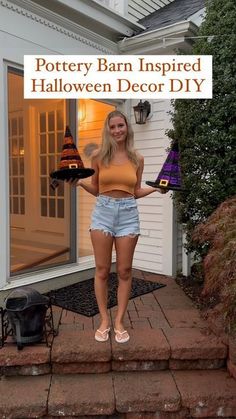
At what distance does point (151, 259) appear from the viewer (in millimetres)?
4758

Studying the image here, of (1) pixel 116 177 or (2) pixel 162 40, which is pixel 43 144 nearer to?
(2) pixel 162 40

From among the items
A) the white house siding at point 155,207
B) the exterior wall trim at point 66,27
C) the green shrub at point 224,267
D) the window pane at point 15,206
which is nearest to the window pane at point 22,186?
the window pane at point 15,206

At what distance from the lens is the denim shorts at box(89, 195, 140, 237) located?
249cm

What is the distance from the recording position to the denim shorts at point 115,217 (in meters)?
2.49

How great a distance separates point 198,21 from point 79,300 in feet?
11.7

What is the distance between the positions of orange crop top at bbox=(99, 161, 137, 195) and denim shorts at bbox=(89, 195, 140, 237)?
8 centimetres

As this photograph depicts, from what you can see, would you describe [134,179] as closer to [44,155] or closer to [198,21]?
[44,155]

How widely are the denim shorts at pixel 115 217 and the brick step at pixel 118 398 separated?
974 mm

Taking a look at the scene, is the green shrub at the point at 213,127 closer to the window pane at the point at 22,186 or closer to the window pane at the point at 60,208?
the window pane at the point at 60,208

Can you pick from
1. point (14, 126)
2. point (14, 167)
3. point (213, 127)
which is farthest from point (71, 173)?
point (14, 126)

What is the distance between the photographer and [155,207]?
15.3 ft

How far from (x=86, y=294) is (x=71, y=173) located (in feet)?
5.83

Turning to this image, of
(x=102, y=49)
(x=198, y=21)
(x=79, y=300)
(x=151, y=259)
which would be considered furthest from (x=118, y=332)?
(x=198, y=21)

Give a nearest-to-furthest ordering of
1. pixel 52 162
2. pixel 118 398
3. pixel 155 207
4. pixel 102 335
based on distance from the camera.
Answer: pixel 118 398, pixel 102 335, pixel 52 162, pixel 155 207
